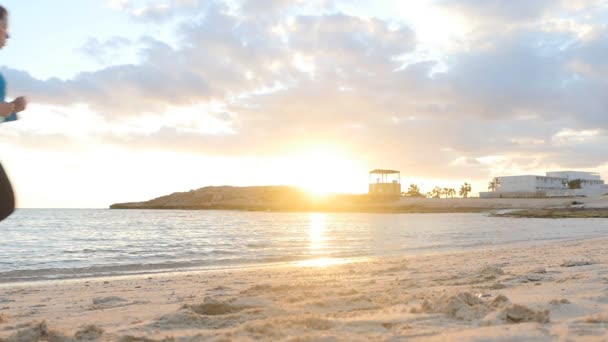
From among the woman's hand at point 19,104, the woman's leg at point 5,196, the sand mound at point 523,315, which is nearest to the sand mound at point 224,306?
the woman's leg at point 5,196

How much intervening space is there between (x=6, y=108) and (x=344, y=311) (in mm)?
3196

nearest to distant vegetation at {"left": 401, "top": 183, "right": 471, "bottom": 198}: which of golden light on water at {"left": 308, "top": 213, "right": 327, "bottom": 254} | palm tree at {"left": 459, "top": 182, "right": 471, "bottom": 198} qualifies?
palm tree at {"left": 459, "top": 182, "right": 471, "bottom": 198}

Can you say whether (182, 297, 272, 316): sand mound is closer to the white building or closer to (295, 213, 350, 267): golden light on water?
(295, 213, 350, 267): golden light on water

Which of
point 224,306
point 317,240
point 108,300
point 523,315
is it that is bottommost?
point 317,240

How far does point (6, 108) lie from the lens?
10.9 ft

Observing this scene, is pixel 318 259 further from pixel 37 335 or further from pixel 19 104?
pixel 19 104

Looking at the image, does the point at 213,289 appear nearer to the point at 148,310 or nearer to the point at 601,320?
the point at 148,310

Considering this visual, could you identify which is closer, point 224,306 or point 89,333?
point 89,333

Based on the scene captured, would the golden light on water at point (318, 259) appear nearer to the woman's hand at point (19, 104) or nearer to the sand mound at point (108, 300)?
the sand mound at point (108, 300)

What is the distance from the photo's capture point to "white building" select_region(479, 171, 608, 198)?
111 m

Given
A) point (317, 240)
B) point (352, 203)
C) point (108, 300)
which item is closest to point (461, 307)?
point (108, 300)

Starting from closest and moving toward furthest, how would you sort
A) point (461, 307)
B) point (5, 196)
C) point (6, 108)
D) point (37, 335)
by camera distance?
point (6, 108) → point (5, 196) → point (37, 335) → point (461, 307)

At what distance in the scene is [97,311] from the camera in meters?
5.62

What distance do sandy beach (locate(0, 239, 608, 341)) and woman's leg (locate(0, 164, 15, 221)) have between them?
1.04 m
